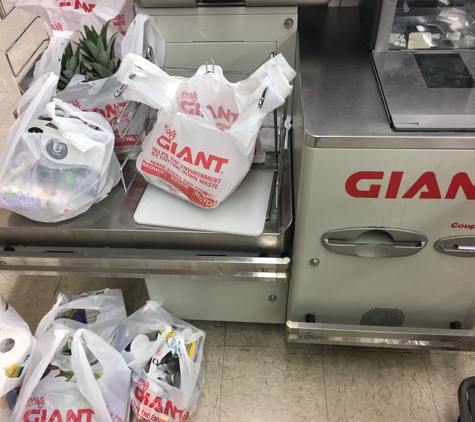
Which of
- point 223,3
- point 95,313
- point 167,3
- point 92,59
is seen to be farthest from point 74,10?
point 95,313

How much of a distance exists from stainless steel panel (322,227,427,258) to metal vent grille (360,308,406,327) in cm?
23

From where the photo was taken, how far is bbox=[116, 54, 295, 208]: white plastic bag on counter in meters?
0.90

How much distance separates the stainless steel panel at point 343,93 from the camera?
2.48 ft

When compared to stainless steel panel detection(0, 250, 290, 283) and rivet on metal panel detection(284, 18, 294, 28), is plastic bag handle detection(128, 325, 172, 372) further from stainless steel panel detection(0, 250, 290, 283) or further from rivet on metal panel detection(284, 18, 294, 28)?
rivet on metal panel detection(284, 18, 294, 28)

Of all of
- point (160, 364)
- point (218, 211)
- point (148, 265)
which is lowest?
point (160, 364)

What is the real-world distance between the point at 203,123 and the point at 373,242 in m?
0.45

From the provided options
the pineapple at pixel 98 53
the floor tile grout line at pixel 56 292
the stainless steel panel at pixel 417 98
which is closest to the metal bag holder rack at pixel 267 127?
the pineapple at pixel 98 53

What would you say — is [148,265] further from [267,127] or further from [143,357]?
[267,127]

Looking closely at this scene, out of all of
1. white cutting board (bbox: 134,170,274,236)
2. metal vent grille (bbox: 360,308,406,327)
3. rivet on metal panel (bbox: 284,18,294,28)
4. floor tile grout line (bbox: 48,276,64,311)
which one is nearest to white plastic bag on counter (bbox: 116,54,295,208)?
white cutting board (bbox: 134,170,274,236)

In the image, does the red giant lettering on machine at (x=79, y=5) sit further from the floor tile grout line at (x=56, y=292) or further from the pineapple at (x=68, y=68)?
the floor tile grout line at (x=56, y=292)

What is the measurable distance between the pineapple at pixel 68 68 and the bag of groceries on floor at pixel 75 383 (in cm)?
66

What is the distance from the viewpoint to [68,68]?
1.17 metres

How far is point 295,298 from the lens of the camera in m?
1.09

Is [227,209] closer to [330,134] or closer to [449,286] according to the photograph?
[330,134]
